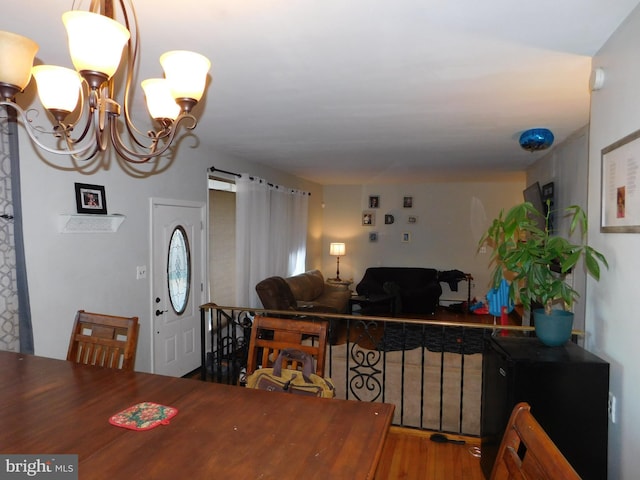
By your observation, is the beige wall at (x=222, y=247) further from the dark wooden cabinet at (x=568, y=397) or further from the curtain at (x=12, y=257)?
the dark wooden cabinet at (x=568, y=397)

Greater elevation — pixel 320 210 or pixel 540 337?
pixel 320 210

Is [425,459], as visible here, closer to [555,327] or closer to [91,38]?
[555,327]

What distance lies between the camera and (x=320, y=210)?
8.69m

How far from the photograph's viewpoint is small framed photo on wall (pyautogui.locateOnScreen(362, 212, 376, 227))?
28.0ft

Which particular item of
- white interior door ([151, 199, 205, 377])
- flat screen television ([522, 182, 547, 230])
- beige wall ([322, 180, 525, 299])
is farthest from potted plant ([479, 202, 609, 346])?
beige wall ([322, 180, 525, 299])

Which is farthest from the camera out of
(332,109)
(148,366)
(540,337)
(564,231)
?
(564,231)

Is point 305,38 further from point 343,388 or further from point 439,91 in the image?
point 343,388

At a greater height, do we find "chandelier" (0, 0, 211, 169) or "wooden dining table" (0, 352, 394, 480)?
"chandelier" (0, 0, 211, 169)

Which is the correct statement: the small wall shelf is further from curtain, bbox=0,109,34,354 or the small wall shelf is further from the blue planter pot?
the blue planter pot

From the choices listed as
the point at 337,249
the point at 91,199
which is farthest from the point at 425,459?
the point at 337,249

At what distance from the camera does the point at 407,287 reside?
25.8 feet

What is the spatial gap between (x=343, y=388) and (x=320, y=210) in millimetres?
5617

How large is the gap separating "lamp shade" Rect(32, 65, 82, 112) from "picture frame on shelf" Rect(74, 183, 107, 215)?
1804 millimetres

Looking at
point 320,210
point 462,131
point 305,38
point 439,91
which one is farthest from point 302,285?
point 305,38
